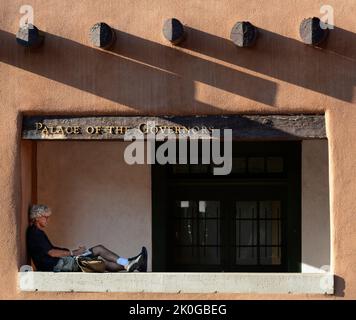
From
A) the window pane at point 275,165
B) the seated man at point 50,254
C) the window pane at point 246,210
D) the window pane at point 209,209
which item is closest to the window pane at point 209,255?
the window pane at point 209,209

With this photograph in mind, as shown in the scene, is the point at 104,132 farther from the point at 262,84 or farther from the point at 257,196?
the point at 257,196

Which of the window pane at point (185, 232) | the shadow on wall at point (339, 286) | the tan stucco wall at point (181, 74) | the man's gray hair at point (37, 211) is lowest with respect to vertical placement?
the shadow on wall at point (339, 286)

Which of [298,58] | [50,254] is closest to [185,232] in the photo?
[50,254]

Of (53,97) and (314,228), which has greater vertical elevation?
(53,97)

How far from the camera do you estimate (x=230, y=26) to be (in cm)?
1091

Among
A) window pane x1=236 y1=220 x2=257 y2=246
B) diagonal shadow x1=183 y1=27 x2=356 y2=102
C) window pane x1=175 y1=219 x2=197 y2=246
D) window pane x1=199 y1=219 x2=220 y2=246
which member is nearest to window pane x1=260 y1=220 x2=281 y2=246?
window pane x1=236 y1=220 x2=257 y2=246

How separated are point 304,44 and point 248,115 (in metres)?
1.07

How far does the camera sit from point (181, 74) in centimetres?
1097

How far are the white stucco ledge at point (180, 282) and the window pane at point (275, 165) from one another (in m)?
2.40

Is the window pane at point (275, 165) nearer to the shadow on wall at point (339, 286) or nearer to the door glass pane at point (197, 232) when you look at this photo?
the door glass pane at point (197, 232)

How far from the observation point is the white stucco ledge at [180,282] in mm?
10766

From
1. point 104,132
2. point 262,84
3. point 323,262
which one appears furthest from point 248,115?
point 323,262

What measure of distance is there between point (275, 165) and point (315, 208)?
0.85m

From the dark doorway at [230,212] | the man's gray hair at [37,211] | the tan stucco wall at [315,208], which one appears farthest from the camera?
the dark doorway at [230,212]
